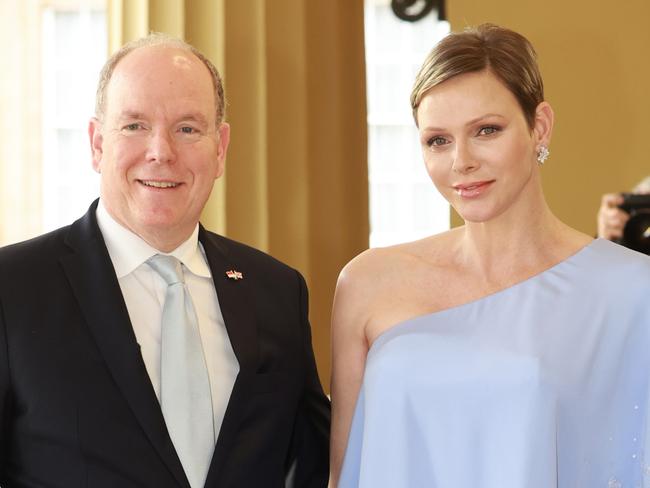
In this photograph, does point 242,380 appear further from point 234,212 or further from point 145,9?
point 145,9

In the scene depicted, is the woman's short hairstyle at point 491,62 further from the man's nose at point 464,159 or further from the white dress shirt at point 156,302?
the white dress shirt at point 156,302

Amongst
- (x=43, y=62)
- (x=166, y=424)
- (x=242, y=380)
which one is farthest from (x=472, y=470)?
(x=43, y=62)

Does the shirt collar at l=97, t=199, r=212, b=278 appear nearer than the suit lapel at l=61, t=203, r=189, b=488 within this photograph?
No

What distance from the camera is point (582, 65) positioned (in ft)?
20.8

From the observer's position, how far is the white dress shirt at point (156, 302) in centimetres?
200

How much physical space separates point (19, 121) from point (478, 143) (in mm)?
3899

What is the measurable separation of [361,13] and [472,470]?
185 centimetres

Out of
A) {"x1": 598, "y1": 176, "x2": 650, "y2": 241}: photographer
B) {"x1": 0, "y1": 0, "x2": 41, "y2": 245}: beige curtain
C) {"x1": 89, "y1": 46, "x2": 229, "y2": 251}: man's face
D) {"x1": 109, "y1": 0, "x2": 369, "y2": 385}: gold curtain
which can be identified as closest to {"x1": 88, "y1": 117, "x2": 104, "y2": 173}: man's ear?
{"x1": 89, "y1": 46, "x2": 229, "y2": 251}: man's face

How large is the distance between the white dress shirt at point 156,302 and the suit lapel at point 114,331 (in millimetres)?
44

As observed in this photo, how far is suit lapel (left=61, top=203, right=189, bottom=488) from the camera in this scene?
188 centimetres

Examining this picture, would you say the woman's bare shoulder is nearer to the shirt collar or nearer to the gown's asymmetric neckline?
the gown's asymmetric neckline

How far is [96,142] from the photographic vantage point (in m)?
2.14

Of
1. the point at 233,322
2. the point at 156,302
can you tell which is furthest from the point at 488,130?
the point at 156,302

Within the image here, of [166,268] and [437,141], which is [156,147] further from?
[437,141]
